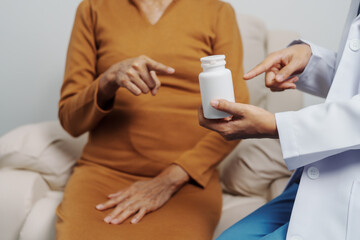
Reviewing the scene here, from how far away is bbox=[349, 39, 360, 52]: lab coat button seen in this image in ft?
2.61

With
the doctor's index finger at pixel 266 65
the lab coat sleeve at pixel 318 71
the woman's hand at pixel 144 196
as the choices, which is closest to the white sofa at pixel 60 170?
the woman's hand at pixel 144 196

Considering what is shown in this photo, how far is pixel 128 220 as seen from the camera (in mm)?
989

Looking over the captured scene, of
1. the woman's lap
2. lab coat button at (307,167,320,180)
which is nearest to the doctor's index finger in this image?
lab coat button at (307,167,320,180)

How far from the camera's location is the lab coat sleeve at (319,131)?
2.26 ft

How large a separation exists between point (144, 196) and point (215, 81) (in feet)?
1.49

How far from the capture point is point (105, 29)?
4.11 ft

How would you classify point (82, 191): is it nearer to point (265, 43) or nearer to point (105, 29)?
point (105, 29)

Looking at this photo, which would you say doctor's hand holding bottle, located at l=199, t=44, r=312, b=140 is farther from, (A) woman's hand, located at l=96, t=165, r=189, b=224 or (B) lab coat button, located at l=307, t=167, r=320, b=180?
(A) woman's hand, located at l=96, t=165, r=189, b=224

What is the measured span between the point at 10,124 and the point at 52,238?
1144mm

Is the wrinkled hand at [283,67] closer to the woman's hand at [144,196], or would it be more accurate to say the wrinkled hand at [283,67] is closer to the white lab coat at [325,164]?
the white lab coat at [325,164]

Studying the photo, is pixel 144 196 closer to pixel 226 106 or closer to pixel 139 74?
pixel 139 74

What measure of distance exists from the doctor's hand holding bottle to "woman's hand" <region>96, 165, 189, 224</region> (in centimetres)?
32

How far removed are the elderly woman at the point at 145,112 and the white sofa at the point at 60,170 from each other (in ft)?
0.32

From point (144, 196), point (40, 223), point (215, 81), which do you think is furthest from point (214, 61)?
point (40, 223)
